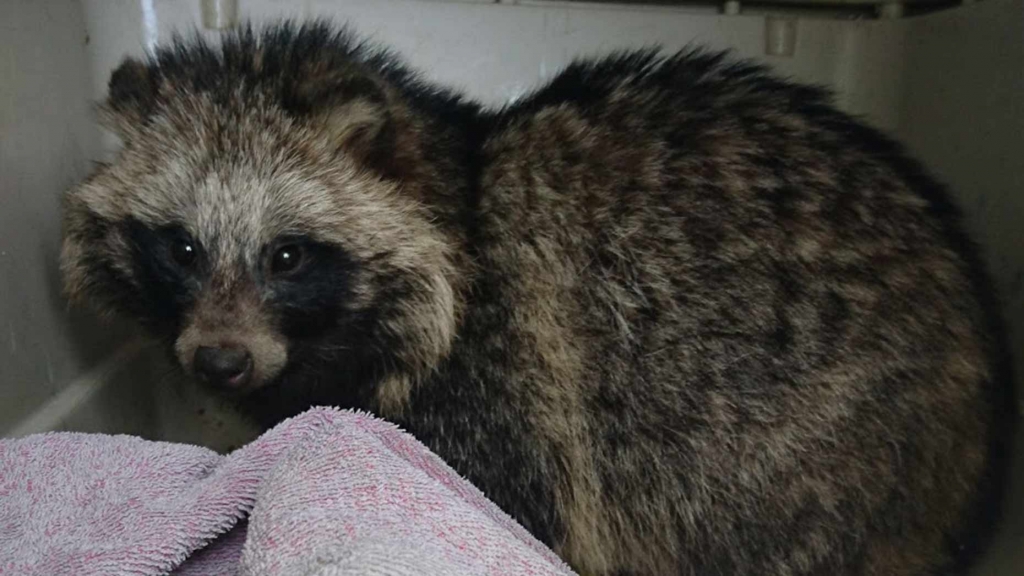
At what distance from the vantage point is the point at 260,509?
1162 mm

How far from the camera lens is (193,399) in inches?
95.0

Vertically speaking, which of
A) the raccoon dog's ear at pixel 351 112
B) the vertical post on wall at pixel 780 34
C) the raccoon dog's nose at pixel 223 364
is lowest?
the raccoon dog's nose at pixel 223 364

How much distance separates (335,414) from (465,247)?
0.42 m

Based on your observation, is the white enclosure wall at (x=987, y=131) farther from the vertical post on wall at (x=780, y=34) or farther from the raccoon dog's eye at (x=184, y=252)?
the raccoon dog's eye at (x=184, y=252)

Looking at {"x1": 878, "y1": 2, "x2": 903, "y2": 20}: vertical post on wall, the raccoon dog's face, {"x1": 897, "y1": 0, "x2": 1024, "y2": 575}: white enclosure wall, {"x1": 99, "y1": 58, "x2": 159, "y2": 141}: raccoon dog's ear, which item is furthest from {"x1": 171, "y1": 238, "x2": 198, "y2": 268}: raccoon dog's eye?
{"x1": 878, "y1": 2, "x2": 903, "y2": 20}: vertical post on wall

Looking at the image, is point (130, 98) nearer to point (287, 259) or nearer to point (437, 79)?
point (287, 259)

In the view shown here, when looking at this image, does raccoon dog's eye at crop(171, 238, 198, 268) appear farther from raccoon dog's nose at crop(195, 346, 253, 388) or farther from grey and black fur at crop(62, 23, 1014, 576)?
raccoon dog's nose at crop(195, 346, 253, 388)

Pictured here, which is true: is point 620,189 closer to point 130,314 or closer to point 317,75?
point 317,75

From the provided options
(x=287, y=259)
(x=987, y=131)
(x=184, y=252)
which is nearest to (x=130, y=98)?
(x=184, y=252)

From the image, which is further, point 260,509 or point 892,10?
point 892,10

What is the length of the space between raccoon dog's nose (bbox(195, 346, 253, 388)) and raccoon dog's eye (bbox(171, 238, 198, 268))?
0.17m

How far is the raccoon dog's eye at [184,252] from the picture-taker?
153 cm

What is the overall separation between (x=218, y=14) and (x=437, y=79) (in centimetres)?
58

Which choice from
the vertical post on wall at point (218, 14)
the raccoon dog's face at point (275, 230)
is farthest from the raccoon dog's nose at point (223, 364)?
the vertical post on wall at point (218, 14)
